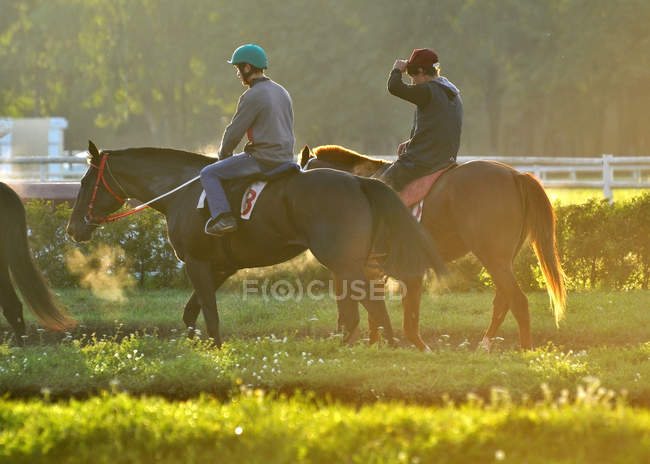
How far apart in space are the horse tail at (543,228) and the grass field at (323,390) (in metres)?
0.71

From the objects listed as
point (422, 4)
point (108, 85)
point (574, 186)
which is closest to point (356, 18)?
point (422, 4)

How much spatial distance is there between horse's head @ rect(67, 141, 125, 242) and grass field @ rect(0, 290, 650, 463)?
1.34m

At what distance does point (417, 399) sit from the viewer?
23.6 ft

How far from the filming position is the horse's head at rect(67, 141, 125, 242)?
9617mm

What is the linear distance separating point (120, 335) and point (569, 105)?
41857 millimetres

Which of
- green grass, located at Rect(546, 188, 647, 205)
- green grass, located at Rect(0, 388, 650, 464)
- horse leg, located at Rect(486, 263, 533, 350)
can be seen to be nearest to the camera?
green grass, located at Rect(0, 388, 650, 464)

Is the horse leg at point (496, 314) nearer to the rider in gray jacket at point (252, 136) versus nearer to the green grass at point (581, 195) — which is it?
the rider in gray jacket at point (252, 136)

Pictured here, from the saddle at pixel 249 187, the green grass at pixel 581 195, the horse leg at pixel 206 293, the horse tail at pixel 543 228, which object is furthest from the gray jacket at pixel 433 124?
the green grass at pixel 581 195

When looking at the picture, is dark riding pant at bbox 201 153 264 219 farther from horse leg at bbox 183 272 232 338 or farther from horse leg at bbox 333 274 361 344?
horse leg at bbox 333 274 361 344

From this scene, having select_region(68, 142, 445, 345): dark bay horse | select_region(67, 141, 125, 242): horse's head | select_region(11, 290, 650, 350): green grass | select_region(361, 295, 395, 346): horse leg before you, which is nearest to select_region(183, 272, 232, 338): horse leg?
select_region(68, 142, 445, 345): dark bay horse

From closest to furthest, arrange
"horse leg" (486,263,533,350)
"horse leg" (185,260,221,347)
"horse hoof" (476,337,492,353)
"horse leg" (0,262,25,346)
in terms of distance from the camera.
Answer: "horse leg" (185,260,221,347) → "horse leg" (486,263,533,350) → "horse hoof" (476,337,492,353) → "horse leg" (0,262,25,346)

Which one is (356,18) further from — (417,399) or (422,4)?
(417,399)

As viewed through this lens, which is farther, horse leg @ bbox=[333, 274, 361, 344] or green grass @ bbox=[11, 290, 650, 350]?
green grass @ bbox=[11, 290, 650, 350]

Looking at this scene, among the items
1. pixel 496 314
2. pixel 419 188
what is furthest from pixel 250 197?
pixel 496 314
